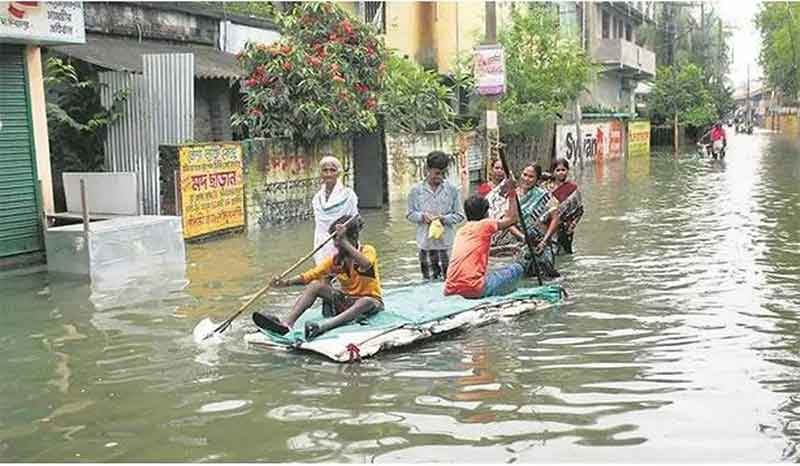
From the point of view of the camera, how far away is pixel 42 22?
11.4 m

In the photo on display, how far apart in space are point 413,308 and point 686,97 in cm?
4700

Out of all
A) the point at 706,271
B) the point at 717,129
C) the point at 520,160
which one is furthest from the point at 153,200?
the point at 717,129

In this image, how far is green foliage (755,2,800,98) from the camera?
63156 millimetres

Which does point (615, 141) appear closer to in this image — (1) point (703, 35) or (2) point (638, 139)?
(2) point (638, 139)

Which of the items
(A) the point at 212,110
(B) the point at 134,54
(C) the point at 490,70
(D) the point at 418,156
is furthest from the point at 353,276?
(D) the point at 418,156

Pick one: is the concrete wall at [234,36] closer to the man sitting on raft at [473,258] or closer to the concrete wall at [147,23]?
the concrete wall at [147,23]

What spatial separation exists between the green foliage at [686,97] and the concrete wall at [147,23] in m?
37.1

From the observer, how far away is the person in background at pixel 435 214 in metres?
8.84

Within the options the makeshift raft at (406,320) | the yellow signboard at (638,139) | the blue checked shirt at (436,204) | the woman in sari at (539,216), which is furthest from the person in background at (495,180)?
the yellow signboard at (638,139)

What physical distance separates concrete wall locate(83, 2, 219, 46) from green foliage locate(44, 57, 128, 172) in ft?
7.51

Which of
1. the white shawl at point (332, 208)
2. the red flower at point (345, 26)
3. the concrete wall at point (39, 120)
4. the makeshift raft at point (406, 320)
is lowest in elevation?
the makeshift raft at point (406, 320)

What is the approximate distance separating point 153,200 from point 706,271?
788 cm

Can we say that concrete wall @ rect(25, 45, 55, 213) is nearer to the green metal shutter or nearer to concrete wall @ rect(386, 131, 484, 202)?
the green metal shutter

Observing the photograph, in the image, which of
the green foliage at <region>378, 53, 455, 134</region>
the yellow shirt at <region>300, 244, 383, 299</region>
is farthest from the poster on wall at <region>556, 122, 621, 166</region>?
the yellow shirt at <region>300, 244, 383, 299</region>
